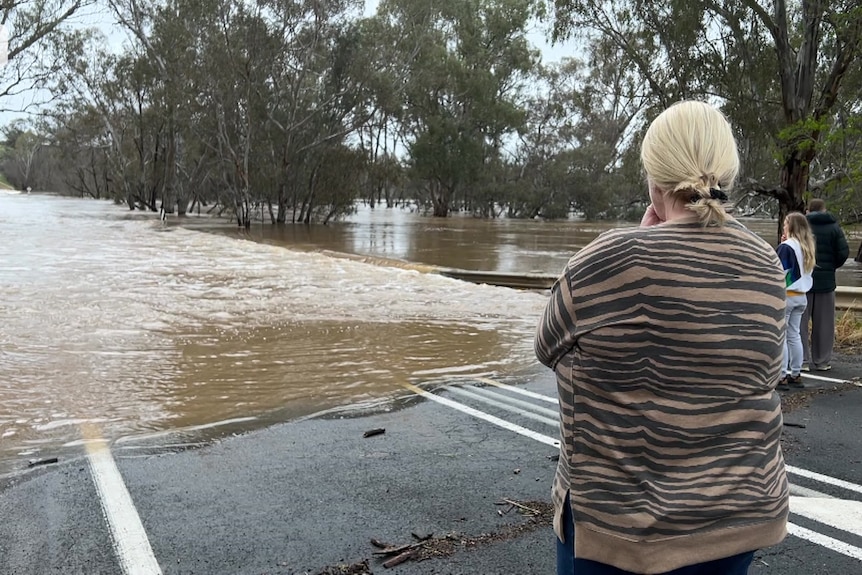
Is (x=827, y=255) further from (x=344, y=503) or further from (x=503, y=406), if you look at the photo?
(x=344, y=503)

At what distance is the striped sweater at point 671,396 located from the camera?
5.31ft

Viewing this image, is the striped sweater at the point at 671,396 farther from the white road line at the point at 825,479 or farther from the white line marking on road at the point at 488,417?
the white line marking on road at the point at 488,417

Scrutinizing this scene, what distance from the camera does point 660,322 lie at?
1.62 meters

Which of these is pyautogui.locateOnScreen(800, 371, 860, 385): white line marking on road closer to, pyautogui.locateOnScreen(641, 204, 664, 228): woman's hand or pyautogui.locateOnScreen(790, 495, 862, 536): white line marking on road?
pyautogui.locateOnScreen(790, 495, 862, 536): white line marking on road

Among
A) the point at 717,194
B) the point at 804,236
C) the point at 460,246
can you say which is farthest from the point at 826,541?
the point at 460,246

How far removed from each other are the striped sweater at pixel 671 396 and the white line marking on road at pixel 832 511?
2.46 meters

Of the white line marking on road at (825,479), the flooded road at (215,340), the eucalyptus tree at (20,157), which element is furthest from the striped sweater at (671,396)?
the eucalyptus tree at (20,157)

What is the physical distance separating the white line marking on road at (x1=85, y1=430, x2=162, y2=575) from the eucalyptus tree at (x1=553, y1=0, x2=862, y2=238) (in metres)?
11.2

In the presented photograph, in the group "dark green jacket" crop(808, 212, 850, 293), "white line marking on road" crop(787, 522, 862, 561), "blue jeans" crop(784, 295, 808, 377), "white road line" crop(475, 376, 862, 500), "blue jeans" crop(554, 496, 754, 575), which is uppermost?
"dark green jacket" crop(808, 212, 850, 293)

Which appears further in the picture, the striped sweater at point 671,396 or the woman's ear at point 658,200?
the woman's ear at point 658,200

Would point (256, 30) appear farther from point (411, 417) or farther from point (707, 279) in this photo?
point (707, 279)

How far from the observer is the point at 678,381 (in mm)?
1629

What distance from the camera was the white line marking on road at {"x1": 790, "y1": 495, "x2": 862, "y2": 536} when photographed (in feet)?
12.2

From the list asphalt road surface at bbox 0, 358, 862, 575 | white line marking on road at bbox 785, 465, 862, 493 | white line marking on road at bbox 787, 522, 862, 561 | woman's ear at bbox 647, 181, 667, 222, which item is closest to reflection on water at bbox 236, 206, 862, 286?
asphalt road surface at bbox 0, 358, 862, 575
